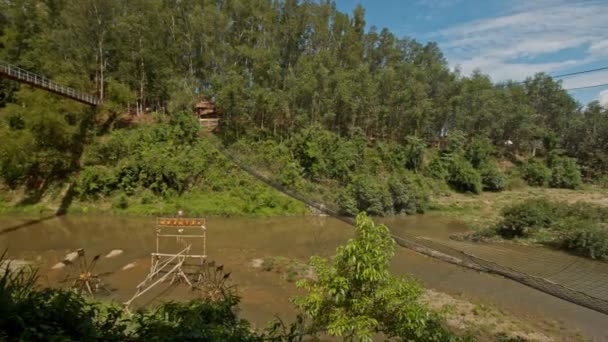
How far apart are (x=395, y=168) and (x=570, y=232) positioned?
11.5 metres

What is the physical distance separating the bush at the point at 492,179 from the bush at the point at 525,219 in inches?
394

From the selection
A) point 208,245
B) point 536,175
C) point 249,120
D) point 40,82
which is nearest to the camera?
point 208,245

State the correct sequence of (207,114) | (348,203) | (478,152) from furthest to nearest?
(478,152)
(207,114)
(348,203)

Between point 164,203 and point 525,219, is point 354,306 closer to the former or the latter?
point 525,219

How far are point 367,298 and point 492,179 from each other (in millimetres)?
24585

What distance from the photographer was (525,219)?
1498cm

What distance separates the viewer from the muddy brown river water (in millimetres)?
8906

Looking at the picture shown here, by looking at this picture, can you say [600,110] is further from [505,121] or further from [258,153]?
[258,153]

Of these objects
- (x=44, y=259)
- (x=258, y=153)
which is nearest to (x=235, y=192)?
(x=258, y=153)

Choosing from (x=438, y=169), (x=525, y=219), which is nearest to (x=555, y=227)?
(x=525, y=219)

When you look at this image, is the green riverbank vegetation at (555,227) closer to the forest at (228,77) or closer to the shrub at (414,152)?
the forest at (228,77)

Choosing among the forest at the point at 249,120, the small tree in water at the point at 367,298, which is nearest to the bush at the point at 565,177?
the forest at the point at 249,120

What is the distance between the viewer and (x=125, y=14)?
20.1 meters

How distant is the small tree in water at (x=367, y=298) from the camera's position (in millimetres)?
4461
